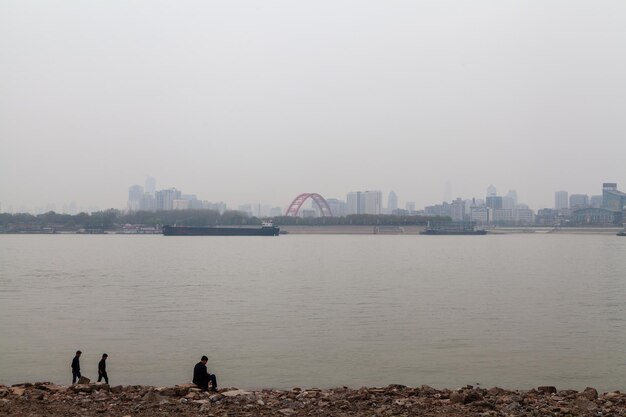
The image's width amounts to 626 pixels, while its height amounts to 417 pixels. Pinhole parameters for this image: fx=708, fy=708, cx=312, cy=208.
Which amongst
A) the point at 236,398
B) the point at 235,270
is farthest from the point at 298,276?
the point at 236,398

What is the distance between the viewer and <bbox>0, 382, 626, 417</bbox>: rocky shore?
7.74 m

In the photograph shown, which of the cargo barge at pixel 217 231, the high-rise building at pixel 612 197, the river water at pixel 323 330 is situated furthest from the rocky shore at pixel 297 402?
the high-rise building at pixel 612 197

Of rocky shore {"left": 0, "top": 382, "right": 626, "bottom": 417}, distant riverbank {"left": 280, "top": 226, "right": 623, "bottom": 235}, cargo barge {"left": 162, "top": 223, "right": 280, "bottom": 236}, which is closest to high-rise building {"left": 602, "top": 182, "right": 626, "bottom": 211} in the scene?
distant riverbank {"left": 280, "top": 226, "right": 623, "bottom": 235}

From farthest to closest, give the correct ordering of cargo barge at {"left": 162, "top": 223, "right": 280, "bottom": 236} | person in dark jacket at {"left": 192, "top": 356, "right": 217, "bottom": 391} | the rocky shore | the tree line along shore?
the tree line along shore → cargo barge at {"left": 162, "top": 223, "right": 280, "bottom": 236} → person in dark jacket at {"left": 192, "top": 356, "right": 217, "bottom": 391} → the rocky shore

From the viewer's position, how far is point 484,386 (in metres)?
10.7

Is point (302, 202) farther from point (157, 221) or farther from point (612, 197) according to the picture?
point (612, 197)

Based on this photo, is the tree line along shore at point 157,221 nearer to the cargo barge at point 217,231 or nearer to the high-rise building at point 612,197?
the cargo barge at point 217,231

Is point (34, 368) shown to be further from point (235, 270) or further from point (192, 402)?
point (235, 270)

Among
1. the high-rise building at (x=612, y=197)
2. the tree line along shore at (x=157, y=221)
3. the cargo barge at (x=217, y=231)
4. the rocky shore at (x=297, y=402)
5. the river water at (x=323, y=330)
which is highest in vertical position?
the high-rise building at (x=612, y=197)

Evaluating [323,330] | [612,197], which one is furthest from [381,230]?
[323,330]

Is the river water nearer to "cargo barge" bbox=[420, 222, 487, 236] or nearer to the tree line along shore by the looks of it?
"cargo barge" bbox=[420, 222, 487, 236]

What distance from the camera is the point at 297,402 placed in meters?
8.45

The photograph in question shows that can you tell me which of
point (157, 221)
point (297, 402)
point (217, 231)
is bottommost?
point (297, 402)

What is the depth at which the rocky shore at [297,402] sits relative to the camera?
25.4 feet
